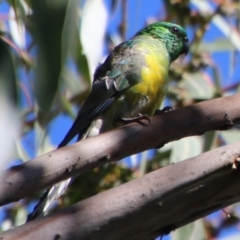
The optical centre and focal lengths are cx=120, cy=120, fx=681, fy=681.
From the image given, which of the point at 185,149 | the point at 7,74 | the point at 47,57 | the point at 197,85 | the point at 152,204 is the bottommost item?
the point at 152,204

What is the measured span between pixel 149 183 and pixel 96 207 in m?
0.14

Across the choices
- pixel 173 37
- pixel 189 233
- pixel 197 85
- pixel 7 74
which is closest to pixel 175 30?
pixel 173 37

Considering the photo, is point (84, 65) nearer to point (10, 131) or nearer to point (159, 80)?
point (159, 80)

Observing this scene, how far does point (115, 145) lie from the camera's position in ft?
5.40

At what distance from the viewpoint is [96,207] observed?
152cm

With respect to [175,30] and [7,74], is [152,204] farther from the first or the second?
[175,30]

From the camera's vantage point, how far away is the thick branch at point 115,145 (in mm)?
1493

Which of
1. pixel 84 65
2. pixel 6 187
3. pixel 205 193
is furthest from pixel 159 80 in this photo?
pixel 6 187

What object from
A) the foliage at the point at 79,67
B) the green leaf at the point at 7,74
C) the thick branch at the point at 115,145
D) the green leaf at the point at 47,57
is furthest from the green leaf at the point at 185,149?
the green leaf at the point at 47,57

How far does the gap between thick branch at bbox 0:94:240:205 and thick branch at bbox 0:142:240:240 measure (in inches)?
3.1

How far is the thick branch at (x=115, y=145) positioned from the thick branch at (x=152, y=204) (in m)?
0.08

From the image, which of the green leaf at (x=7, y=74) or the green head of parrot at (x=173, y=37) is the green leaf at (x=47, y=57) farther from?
the green head of parrot at (x=173, y=37)

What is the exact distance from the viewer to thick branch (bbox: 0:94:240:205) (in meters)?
1.49

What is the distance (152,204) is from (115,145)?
18 cm
